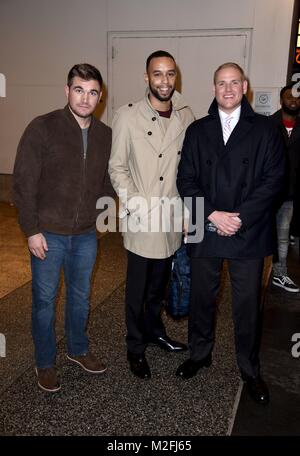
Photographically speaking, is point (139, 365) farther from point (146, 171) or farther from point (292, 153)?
point (292, 153)

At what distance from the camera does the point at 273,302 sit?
3992 mm

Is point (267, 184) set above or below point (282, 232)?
above

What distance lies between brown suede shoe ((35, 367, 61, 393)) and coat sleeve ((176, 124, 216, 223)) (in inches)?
52.3

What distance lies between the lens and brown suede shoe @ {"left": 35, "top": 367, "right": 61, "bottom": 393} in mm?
2555

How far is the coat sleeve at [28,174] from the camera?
2.28 metres

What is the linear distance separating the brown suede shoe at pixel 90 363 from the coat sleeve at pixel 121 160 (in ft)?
→ 3.54

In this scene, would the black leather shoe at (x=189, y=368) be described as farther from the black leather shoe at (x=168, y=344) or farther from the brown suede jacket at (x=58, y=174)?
the brown suede jacket at (x=58, y=174)

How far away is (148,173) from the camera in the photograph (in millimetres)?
2551

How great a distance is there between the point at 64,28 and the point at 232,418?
20.7 feet

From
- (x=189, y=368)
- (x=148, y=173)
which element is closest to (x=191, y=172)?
(x=148, y=173)

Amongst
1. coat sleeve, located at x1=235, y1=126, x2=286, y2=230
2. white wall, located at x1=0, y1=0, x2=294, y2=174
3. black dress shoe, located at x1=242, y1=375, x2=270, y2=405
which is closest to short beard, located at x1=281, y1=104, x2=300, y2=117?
coat sleeve, located at x1=235, y1=126, x2=286, y2=230

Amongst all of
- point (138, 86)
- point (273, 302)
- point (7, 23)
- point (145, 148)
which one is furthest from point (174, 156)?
point (7, 23)

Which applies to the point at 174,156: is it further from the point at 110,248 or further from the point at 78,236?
the point at 110,248

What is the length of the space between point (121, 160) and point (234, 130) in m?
0.67
